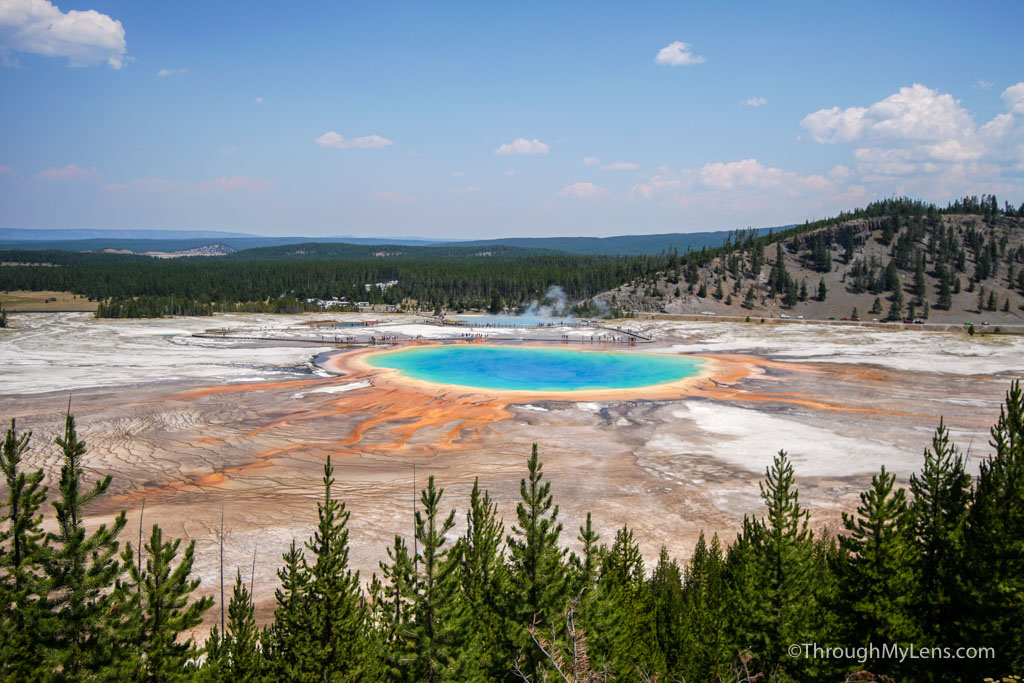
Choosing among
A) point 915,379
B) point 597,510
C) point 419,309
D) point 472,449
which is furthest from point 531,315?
point 597,510

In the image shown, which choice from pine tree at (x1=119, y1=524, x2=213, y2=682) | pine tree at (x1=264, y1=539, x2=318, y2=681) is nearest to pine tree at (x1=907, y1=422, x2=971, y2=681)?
pine tree at (x1=264, y1=539, x2=318, y2=681)

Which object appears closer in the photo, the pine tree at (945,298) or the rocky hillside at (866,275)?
the pine tree at (945,298)

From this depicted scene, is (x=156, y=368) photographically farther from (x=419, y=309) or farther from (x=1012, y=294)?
(x=1012, y=294)

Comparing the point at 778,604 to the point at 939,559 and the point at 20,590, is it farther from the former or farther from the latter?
the point at 20,590

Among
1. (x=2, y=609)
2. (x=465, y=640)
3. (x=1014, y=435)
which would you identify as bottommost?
(x=465, y=640)

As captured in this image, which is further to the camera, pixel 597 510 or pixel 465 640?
pixel 597 510

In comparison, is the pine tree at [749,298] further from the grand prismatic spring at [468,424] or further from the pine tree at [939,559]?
the pine tree at [939,559]

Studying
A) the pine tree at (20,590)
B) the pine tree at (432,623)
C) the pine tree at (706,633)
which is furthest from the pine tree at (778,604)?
the pine tree at (20,590)
